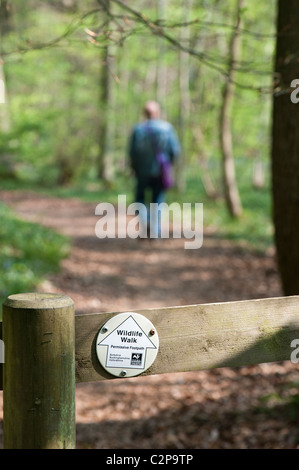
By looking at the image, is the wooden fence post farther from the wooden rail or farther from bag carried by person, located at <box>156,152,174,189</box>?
bag carried by person, located at <box>156,152,174,189</box>

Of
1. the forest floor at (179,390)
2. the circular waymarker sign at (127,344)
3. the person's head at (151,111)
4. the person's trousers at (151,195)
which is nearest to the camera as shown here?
the circular waymarker sign at (127,344)

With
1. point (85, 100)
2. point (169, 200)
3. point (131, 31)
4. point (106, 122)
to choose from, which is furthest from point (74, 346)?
point (85, 100)

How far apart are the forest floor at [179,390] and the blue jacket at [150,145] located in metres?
1.90

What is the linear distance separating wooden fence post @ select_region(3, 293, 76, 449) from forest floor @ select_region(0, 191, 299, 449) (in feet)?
9.54

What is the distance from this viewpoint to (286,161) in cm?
520

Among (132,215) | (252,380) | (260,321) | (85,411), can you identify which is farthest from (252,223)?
(260,321)

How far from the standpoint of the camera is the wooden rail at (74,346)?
6.84 feet

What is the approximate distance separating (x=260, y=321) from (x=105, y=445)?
2974mm

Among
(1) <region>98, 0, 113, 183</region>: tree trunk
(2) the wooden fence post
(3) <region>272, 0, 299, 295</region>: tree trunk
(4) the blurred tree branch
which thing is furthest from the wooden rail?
(1) <region>98, 0, 113, 183</region>: tree trunk

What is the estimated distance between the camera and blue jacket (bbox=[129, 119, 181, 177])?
39.8ft

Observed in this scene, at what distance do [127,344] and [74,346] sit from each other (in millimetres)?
202

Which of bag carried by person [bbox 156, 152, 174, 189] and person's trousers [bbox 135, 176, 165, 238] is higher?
bag carried by person [bbox 156, 152, 174, 189]

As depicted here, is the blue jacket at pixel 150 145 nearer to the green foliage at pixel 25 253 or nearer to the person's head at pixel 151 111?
the person's head at pixel 151 111

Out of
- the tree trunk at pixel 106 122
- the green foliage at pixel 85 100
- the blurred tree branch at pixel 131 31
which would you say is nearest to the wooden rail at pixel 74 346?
the blurred tree branch at pixel 131 31
